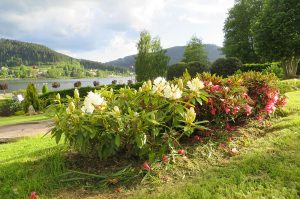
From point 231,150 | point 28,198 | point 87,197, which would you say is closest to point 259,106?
point 231,150

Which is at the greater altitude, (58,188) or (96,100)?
(96,100)

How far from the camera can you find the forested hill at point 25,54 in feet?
552

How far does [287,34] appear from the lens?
23.2 metres

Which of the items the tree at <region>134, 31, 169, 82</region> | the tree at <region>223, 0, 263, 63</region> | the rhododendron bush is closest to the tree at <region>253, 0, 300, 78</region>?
the tree at <region>223, 0, 263, 63</region>

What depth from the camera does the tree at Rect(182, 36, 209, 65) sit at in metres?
53.4

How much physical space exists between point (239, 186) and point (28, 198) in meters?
2.33

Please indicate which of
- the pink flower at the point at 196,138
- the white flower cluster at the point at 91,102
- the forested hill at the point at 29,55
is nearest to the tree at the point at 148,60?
the pink flower at the point at 196,138

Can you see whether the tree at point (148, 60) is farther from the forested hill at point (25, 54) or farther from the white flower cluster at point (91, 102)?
the forested hill at point (25, 54)

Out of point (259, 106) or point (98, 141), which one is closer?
point (98, 141)

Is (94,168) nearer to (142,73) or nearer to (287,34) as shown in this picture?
(287,34)

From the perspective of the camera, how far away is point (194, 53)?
54.5m

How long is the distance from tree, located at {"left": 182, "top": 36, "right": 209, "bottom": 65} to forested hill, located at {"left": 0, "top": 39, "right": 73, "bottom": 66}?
133 m

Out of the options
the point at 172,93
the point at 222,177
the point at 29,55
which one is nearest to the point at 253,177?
the point at 222,177

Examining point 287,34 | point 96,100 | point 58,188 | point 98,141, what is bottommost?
point 58,188
